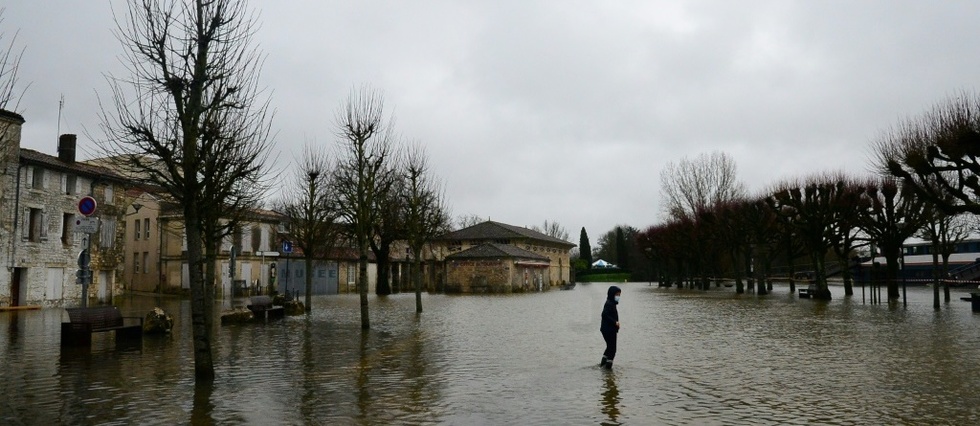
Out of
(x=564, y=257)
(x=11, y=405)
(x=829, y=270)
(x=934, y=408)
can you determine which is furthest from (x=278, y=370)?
(x=829, y=270)

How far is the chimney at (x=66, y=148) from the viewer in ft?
127

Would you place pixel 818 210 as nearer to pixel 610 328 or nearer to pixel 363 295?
pixel 363 295

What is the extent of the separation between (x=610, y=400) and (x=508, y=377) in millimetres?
2466

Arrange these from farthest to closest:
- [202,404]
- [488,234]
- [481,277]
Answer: [488,234] < [481,277] < [202,404]

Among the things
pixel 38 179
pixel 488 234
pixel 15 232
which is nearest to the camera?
pixel 15 232

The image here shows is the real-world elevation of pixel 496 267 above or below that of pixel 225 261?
below

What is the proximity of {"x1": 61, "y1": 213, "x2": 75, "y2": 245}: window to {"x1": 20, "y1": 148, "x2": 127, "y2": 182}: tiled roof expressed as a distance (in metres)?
2.34

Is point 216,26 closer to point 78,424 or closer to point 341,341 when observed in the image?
point 78,424

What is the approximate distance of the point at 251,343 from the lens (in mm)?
17094

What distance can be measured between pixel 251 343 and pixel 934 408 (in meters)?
13.6

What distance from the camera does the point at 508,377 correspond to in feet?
39.3

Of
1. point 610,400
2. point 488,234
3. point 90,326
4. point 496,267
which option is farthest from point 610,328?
point 488,234

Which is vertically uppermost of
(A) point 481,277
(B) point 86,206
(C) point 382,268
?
(B) point 86,206

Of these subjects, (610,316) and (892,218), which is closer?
(610,316)
